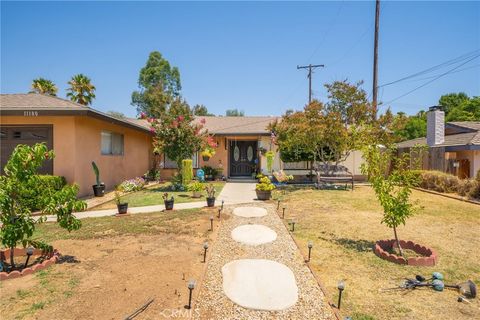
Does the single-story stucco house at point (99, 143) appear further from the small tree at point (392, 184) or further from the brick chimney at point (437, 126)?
the small tree at point (392, 184)

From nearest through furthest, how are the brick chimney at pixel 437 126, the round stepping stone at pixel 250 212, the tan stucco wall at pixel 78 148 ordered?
the round stepping stone at pixel 250 212, the tan stucco wall at pixel 78 148, the brick chimney at pixel 437 126

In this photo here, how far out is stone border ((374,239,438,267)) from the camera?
481 cm

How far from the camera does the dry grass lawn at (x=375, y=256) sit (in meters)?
3.50

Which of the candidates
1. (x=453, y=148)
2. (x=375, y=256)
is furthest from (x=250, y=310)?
(x=453, y=148)

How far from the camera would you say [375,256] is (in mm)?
5223

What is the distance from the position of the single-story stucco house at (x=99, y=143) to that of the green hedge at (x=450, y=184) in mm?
4226

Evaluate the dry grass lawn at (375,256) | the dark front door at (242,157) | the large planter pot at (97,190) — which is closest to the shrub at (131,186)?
the large planter pot at (97,190)

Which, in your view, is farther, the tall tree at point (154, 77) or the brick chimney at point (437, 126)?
the tall tree at point (154, 77)

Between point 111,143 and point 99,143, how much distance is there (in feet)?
4.43

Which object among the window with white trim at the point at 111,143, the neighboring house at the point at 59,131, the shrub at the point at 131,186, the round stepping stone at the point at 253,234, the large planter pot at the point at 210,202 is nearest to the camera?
the round stepping stone at the point at 253,234

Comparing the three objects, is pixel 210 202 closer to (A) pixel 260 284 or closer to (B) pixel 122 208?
(B) pixel 122 208

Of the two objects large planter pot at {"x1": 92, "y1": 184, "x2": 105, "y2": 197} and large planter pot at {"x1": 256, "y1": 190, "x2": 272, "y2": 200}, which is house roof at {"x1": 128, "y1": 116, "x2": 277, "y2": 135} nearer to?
large planter pot at {"x1": 256, "y1": 190, "x2": 272, "y2": 200}

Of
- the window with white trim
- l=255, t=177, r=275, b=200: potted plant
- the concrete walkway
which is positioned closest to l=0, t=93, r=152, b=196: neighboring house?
the window with white trim

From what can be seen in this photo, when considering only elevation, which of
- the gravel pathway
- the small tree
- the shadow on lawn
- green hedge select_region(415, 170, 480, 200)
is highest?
the small tree
